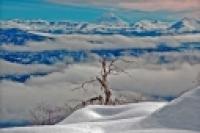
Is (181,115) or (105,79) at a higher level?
(181,115)

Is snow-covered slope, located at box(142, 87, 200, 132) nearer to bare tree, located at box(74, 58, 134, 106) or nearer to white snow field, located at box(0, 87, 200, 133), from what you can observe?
white snow field, located at box(0, 87, 200, 133)

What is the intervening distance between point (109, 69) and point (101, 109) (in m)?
5.53

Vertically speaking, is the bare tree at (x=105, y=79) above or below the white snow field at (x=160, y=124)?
below

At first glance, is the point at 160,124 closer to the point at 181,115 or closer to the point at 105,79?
the point at 181,115

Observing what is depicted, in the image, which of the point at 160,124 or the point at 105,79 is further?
the point at 105,79

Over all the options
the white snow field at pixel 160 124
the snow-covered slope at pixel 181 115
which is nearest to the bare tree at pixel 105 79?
the white snow field at pixel 160 124

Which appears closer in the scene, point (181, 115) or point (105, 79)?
point (181, 115)

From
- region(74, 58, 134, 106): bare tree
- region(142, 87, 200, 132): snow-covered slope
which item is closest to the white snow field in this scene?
region(142, 87, 200, 132): snow-covered slope

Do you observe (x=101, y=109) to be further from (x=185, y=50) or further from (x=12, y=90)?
(x=185, y=50)

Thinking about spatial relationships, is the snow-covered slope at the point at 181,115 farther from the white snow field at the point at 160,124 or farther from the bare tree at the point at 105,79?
the bare tree at the point at 105,79

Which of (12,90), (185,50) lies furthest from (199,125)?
(185,50)

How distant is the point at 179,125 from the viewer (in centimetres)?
333

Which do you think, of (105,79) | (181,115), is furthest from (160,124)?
(105,79)

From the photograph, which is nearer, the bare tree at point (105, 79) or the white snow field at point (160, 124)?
the white snow field at point (160, 124)
